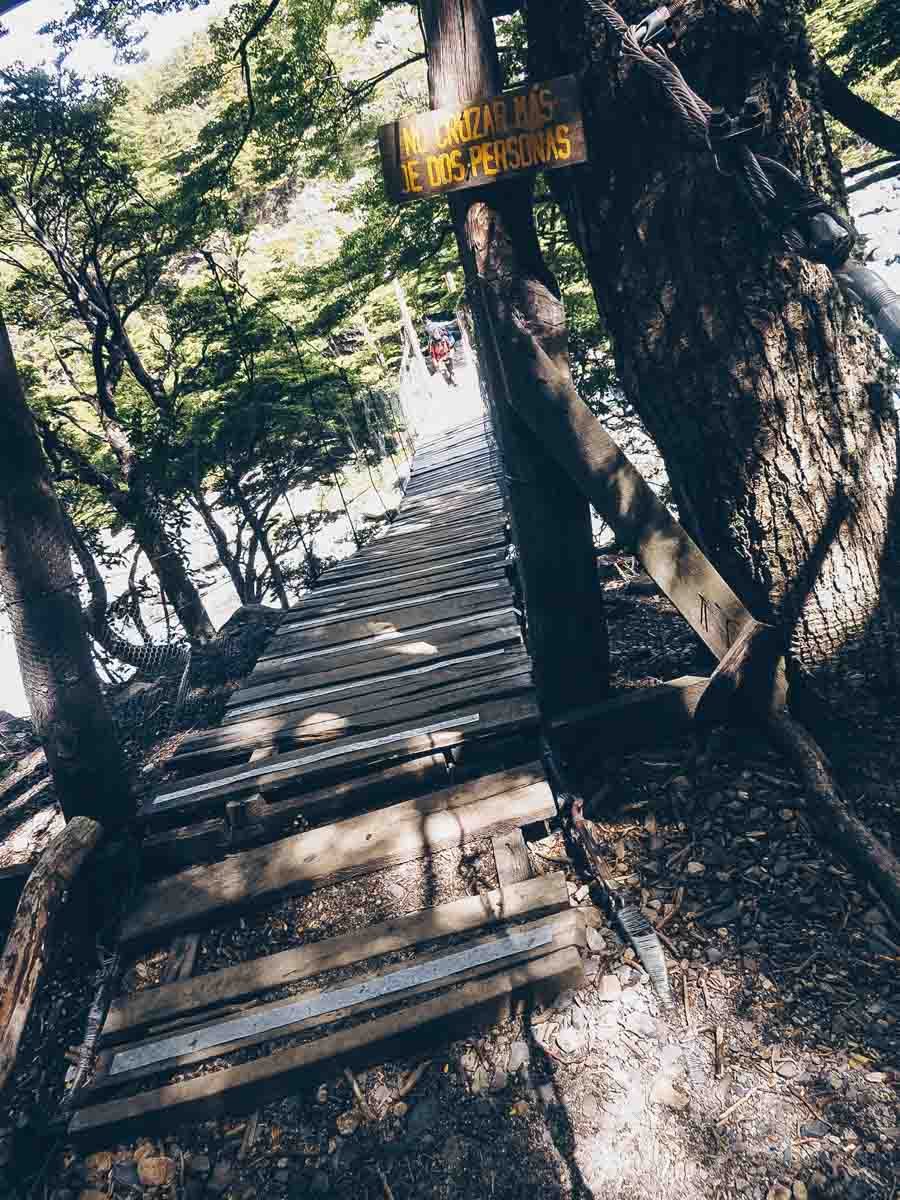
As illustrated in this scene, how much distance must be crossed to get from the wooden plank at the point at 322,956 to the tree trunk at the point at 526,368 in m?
0.91

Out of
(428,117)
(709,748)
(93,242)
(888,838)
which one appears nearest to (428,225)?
(93,242)

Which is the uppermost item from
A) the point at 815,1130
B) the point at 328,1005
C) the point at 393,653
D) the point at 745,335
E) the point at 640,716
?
the point at 745,335

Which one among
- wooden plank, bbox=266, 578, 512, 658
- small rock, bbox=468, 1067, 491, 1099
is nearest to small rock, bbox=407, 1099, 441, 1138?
small rock, bbox=468, 1067, 491, 1099

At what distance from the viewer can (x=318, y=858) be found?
8.62 ft

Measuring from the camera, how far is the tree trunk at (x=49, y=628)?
2.73m

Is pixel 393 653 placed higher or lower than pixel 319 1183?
higher

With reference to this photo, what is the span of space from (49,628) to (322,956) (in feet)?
5.98

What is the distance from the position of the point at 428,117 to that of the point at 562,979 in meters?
3.02

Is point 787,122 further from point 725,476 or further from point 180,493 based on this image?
point 180,493

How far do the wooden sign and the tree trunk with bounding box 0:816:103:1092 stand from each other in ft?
9.34

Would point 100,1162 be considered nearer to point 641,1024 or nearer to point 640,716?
point 641,1024

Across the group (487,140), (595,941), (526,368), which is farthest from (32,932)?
(487,140)

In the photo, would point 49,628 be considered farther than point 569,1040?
Yes

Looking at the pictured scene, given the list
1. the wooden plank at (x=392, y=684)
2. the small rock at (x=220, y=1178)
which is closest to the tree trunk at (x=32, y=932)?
the small rock at (x=220, y=1178)
